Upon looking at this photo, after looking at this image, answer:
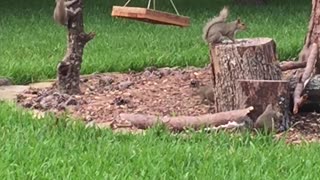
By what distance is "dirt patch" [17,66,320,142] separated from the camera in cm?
664

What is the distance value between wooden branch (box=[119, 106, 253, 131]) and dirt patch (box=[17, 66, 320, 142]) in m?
0.32

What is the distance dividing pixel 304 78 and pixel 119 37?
18.5 feet

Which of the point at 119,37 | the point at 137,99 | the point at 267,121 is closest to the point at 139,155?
the point at 267,121

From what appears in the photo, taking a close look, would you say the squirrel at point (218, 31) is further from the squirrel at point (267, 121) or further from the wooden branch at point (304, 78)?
the squirrel at point (267, 121)

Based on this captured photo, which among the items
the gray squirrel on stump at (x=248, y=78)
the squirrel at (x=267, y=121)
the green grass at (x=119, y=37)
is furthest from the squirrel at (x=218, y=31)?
the green grass at (x=119, y=37)

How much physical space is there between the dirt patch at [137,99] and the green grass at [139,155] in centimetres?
63

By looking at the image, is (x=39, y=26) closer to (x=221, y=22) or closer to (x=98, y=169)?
(x=221, y=22)

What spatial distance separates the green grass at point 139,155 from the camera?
475cm

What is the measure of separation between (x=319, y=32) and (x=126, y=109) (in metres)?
1.65

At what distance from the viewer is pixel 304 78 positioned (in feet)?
22.3

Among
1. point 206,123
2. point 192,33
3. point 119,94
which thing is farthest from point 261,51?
point 192,33

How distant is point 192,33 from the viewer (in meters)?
12.7

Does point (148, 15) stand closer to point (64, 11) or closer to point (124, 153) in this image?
point (64, 11)

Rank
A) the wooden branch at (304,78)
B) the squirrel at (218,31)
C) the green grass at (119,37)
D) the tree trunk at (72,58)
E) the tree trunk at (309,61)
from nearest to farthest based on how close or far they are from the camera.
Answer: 1. the wooden branch at (304,78)
2. the tree trunk at (309,61)
3. the squirrel at (218,31)
4. the tree trunk at (72,58)
5. the green grass at (119,37)
